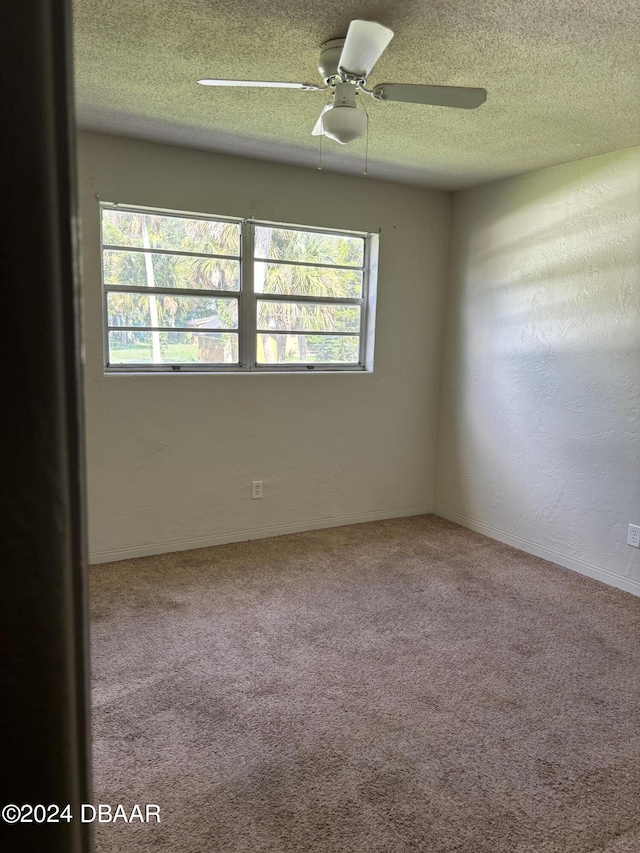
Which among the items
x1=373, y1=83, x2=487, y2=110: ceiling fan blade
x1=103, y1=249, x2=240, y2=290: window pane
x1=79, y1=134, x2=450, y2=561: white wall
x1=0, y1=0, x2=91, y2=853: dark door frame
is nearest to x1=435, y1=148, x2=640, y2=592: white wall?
x1=79, y1=134, x2=450, y2=561: white wall

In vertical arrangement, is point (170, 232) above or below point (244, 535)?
above

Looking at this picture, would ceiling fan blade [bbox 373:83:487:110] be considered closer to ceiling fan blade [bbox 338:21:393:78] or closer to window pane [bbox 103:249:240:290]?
ceiling fan blade [bbox 338:21:393:78]

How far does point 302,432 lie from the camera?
4094 mm

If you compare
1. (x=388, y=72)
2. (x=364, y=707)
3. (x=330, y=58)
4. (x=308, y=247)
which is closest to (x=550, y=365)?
(x=308, y=247)

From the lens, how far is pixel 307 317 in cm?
411

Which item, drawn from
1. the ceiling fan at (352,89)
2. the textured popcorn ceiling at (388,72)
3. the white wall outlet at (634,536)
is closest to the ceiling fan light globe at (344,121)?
the ceiling fan at (352,89)

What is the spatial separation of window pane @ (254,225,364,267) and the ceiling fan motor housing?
165cm

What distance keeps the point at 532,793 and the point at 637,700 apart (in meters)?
0.79

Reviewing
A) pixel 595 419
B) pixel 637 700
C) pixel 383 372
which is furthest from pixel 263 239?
pixel 637 700

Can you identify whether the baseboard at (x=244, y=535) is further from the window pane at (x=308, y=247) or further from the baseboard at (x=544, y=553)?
the window pane at (x=308, y=247)

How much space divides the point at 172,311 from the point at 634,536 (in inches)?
122

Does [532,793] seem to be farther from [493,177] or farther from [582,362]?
[493,177]

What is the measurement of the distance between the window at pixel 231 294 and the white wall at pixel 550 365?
0.82 meters

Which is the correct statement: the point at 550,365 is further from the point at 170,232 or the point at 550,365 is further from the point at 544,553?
the point at 170,232
